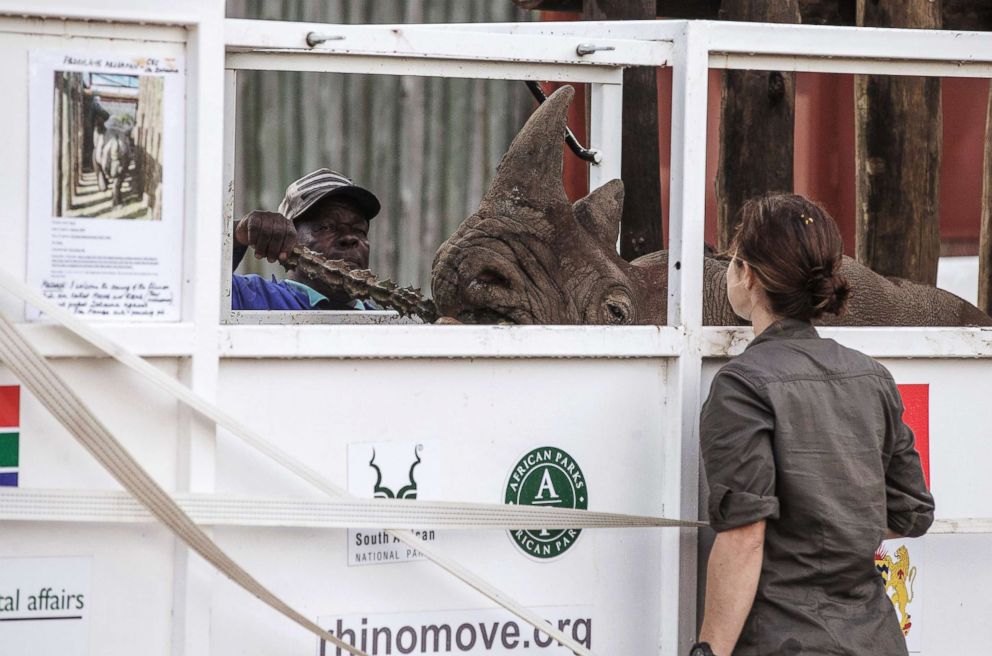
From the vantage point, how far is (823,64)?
107 inches

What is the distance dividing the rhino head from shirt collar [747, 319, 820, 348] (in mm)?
712

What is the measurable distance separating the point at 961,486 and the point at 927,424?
0.17 meters

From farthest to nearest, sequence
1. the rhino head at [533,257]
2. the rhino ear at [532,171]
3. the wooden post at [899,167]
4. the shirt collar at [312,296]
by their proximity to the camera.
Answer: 1. the wooden post at [899,167]
2. the shirt collar at [312,296]
3. the rhino ear at [532,171]
4. the rhino head at [533,257]

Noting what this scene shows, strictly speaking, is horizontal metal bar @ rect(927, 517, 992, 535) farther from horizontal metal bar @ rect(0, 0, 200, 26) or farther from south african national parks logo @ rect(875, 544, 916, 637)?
horizontal metal bar @ rect(0, 0, 200, 26)

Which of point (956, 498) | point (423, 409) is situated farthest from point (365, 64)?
point (956, 498)

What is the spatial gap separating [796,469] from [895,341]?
1.85 feet

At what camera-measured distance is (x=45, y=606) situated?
7.36 ft

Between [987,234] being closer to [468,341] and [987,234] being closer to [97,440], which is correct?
[468,341]

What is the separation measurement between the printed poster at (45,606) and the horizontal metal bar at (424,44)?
104 cm

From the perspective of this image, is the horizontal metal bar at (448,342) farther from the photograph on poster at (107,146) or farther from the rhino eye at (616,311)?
the rhino eye at (616,311)

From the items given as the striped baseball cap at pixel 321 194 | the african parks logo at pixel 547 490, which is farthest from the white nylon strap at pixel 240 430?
the striped baseball cap at pixel 321 194

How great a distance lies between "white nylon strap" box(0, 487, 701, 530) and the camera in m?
2.16

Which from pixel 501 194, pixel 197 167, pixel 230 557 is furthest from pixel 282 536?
pixel 501 194

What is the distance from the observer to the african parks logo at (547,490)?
2.51m
